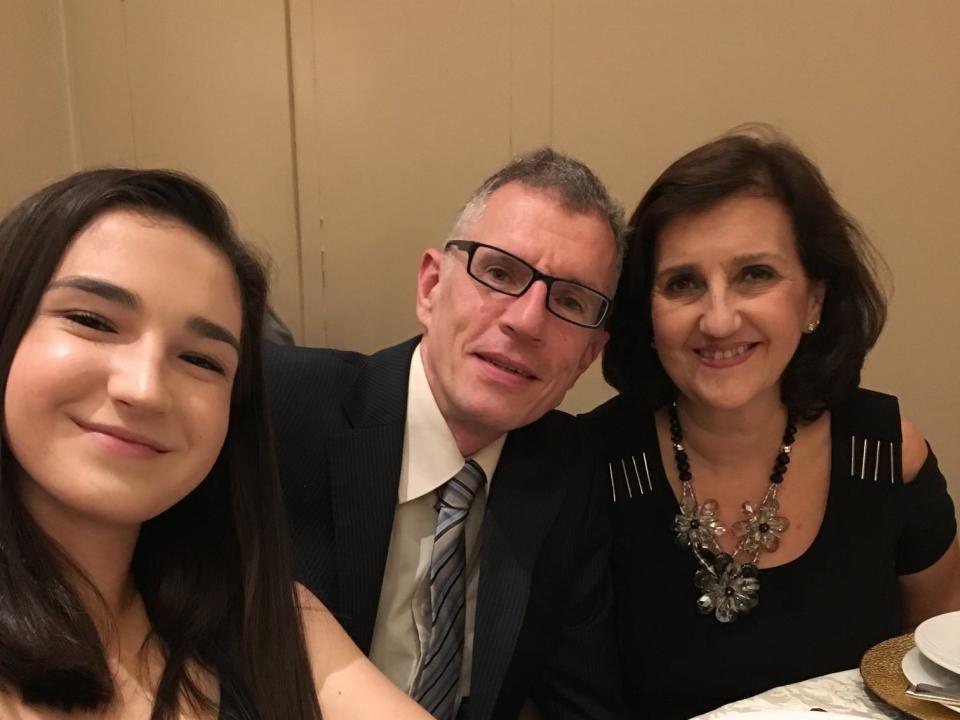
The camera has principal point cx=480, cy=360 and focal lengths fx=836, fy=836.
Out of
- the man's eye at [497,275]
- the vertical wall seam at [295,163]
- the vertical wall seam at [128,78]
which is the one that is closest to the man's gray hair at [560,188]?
the man's eye at [497,275]

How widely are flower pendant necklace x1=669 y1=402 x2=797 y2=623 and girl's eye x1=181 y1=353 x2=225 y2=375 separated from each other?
960mm

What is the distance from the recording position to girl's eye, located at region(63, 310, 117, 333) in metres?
0.91

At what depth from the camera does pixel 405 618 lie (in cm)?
143

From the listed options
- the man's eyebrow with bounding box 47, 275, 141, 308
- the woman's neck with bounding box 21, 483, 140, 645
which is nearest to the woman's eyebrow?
the man's eyebrow with bounding box 47, 275, 141, 308

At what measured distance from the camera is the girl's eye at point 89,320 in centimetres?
91

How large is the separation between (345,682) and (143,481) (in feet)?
1.32

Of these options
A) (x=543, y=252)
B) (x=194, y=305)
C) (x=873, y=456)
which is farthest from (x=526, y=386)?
(x=873, y=456)

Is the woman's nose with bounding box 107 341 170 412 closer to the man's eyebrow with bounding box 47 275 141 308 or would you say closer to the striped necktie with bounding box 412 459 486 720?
the man's eyebrow with bounding box 47 275 141 308

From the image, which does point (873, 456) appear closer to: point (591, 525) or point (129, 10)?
point (591, 525)

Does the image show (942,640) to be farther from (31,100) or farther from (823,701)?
(31,100)

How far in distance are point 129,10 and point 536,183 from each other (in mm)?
1794

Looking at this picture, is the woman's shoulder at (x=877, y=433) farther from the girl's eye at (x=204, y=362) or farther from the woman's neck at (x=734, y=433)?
the girl's eye at (x=204, y=362)

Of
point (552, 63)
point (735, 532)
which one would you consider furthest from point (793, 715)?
point (552, 63)

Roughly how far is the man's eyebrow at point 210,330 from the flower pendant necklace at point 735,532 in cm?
96
